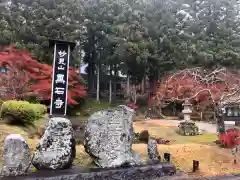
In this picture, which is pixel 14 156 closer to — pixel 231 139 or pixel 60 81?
pixel 60 81

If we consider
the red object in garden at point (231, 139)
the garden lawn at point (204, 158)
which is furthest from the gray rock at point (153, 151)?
the red object in garden at point (231, 139)

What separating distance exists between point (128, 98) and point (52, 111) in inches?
681

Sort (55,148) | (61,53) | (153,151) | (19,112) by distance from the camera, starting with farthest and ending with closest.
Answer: (19,112), (61,53), (153,151), (55,148)

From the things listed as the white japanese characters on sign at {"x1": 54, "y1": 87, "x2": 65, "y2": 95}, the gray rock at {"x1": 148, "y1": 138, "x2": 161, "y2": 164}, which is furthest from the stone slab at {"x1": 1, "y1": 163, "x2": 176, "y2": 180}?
the white japanese characters on sign at {"x1": 54, "y1": 87, "x2": 65, "y2": 95}

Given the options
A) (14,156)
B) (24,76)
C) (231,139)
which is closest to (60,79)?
(14,156)

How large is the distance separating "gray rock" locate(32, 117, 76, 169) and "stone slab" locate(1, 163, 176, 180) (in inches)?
6.4

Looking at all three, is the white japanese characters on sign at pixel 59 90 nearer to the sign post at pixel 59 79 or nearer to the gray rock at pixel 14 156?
the sign post at pixel 59 79

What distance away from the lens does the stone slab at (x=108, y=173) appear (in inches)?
211

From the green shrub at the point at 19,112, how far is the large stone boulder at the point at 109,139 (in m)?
5.17

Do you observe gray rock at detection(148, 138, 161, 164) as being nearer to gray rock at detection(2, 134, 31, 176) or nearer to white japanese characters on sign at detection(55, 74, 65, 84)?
gray rock at detection(2, 134, 31, 176)

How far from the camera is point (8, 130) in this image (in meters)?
9.72

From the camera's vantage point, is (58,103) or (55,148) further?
(58,103)

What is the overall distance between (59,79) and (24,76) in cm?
885

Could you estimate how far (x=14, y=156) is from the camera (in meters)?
5.32
